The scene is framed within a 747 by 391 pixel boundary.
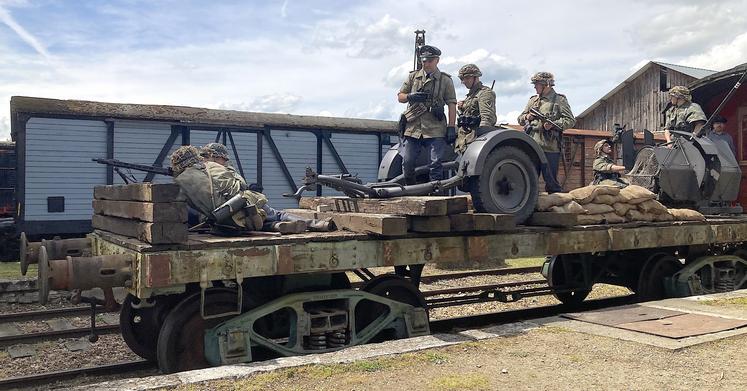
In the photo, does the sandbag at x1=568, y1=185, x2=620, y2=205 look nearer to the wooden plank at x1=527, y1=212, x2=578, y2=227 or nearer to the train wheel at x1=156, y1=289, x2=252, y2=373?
the wooden plank at x1=527, y1=212, x2=578, y2=227

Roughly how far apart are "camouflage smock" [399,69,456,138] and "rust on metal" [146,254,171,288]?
3.54m

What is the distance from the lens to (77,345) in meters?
7.52

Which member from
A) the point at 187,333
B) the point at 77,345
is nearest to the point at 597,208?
the point at 187,333

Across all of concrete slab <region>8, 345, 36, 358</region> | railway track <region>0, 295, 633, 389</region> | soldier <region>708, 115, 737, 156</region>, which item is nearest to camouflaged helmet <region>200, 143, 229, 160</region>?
railway track <region>0, 295, 633, 389</region>

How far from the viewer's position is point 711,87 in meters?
12.5

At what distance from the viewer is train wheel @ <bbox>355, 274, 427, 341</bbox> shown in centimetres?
620

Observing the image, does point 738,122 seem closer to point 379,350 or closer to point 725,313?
point 725,313

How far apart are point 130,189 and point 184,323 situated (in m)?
1.18

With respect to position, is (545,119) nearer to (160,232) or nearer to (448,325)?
(448,325)

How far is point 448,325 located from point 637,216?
104 inches

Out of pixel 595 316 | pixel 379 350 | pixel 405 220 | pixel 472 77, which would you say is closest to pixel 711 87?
pixel 472 77

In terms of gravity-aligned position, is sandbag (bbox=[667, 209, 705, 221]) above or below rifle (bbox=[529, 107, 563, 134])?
below

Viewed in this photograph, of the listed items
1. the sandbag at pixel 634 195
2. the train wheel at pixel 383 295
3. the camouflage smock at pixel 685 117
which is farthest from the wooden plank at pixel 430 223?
the camouflage smock at pixel 685 117

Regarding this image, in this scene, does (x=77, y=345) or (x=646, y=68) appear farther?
(x=646, y=68)
